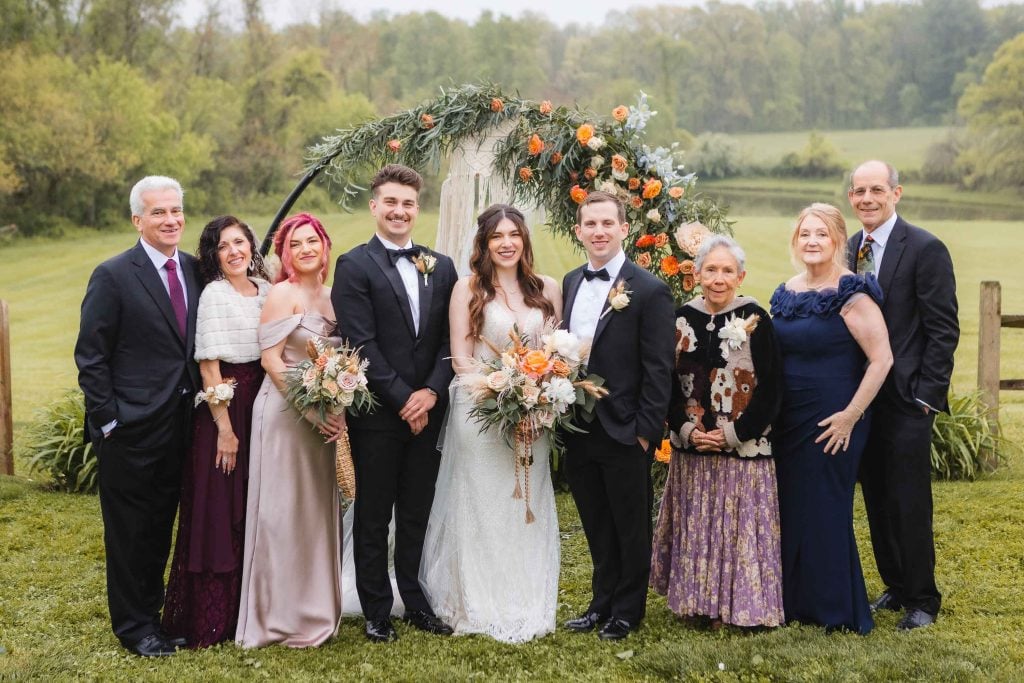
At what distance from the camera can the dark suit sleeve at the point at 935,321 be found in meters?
4.63

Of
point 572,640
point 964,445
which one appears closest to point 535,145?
point 572,640

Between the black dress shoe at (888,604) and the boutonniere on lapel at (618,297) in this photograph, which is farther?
the black dress shoe at (888,604)

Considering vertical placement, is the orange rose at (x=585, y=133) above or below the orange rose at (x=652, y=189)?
above

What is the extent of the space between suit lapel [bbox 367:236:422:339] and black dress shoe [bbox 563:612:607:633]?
1.64 meters

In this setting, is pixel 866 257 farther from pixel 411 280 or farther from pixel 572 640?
pixel 572 640


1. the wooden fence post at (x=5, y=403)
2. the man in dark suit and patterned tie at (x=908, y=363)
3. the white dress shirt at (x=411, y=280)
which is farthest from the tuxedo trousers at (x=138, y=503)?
the wooden fence post at (x=5, y=403)

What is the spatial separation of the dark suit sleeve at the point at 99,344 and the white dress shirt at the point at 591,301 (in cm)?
211

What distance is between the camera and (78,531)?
7402mm

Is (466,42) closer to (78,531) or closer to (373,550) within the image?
(78,531)

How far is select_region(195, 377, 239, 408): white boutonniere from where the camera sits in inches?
179

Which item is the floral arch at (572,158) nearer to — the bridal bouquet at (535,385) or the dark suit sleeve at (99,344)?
the bridal bouquet at (535,385)

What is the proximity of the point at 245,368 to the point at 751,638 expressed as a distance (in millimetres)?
2693

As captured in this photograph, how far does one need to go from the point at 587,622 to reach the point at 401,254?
2.04 m

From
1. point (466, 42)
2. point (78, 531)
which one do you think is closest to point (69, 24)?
point (466, 42)
